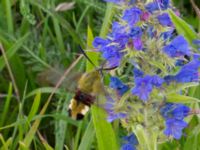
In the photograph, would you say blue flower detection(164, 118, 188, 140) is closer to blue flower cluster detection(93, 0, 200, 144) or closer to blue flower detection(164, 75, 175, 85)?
blue flower cluster detection(93, 0, 200, 144)

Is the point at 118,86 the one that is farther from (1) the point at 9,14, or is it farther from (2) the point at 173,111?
(1) the point at 9,14

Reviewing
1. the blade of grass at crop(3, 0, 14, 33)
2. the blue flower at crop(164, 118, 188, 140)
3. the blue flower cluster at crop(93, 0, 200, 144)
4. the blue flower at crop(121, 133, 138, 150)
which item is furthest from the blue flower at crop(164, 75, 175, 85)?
the blade of grass at crop(3, 0, 14, 33)

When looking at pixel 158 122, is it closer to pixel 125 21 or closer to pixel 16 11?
pixel 125 21

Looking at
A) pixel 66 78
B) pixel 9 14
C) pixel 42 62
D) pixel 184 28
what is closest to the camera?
pixel 66 78

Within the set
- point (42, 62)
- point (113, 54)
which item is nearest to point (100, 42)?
point (113, 54)

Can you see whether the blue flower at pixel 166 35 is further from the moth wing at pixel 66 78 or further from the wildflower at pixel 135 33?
the moth wing at pixel 66 78

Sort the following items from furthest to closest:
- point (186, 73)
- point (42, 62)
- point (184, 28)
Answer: point (42, 62) → point (184, 28) → point (186, 73)

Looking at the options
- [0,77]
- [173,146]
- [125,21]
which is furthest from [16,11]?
[125,21]

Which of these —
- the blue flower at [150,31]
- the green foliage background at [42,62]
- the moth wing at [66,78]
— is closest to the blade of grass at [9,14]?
the green foliage background at [42,62]
